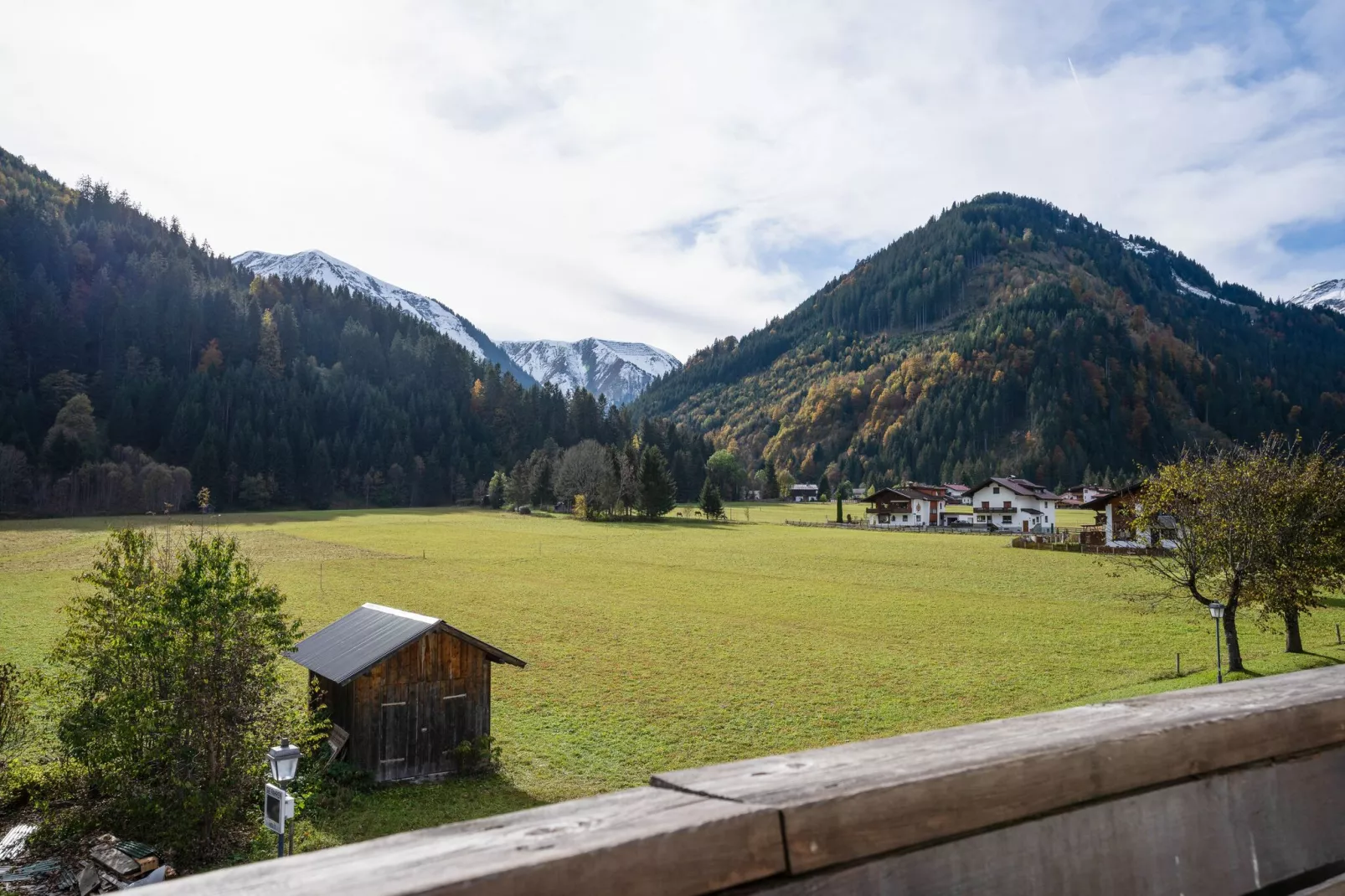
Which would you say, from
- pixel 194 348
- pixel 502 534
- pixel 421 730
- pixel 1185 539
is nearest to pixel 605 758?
pixel 421 730

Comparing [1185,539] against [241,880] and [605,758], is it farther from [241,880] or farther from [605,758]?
[241,880]

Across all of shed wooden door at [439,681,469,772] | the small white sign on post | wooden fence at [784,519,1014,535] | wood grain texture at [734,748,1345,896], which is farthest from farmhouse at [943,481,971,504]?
wood grain texture at [734,748,1345,896]

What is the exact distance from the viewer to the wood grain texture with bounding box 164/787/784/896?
1172mm

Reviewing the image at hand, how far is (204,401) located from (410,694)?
159505mm

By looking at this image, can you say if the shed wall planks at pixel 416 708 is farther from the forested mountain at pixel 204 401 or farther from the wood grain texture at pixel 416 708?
the forested mountain at pixel 204 401

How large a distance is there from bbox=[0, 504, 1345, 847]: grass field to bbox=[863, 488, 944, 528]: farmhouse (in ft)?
115

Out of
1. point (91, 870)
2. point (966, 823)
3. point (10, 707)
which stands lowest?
point (91, 870)

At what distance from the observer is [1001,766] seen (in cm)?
172

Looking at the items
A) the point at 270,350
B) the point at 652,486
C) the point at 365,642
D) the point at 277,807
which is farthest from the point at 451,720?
the point at 270,350

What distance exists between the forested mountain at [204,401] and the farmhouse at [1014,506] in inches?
2722

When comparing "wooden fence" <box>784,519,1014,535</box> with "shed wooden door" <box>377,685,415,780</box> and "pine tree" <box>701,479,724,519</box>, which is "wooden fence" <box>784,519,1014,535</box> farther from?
"shed wooden door" <box>377,685,415,780</box>

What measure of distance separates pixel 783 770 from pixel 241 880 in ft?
3.33

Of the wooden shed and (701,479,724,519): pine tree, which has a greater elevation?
(701,479,724,519): pine tree

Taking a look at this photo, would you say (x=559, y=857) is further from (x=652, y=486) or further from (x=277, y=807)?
(x=652, y=486)
